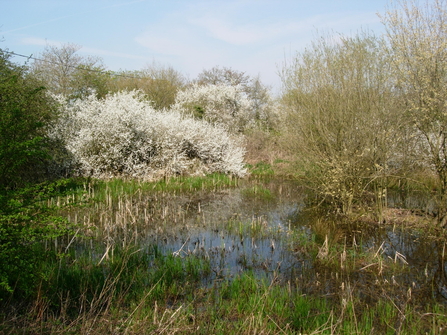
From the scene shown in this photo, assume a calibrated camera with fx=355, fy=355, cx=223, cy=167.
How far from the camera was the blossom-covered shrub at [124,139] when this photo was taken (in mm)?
13938

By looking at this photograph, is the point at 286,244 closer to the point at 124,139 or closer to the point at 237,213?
the point at 237,213

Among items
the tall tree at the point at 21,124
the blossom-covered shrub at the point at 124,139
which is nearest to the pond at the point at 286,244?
the tall tree at the point at 21,124

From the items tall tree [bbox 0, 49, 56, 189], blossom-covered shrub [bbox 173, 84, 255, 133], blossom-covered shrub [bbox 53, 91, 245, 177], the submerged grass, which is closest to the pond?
the submerged grass

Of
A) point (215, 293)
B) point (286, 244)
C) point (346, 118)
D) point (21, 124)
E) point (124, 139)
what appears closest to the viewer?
point (21, 124)

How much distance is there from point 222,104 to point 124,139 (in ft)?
48.0

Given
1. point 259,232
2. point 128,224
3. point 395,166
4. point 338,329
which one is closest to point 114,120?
point 128,224

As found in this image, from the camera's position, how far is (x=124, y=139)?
14195mm

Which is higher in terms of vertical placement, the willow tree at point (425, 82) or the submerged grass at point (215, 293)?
the willow tree at point (425, 82)

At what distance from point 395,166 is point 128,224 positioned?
708 cm

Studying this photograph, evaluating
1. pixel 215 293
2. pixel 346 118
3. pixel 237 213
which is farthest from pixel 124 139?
pixel 215 293

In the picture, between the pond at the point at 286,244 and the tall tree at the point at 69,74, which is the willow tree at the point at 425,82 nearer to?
the pond at the point at 286,244

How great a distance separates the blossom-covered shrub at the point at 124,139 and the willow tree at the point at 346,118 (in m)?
6.17

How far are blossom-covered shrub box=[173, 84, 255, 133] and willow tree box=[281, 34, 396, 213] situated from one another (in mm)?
14503

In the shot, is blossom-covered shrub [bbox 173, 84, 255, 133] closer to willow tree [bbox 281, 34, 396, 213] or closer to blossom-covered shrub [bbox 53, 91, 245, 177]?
blossom-covered shrub [bbox 53, 91, 245, 177]
